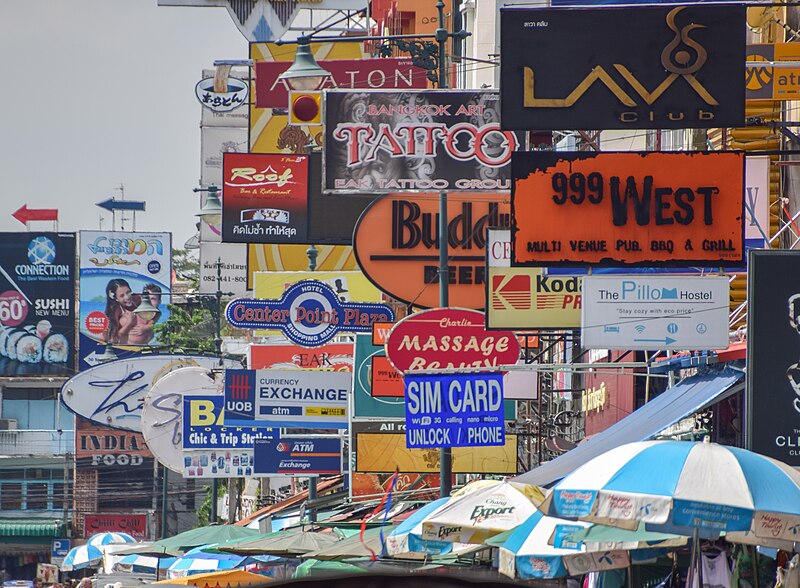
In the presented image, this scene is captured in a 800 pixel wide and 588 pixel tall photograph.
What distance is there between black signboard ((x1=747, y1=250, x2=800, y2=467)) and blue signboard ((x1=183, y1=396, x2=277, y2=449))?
21658mm

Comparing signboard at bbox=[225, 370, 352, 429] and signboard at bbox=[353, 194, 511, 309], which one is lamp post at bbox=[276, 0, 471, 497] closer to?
signboard at bbox=[353, 194, 511, 309]

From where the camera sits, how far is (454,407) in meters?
17.3

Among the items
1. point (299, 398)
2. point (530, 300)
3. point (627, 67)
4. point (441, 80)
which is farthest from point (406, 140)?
point (299, 398)

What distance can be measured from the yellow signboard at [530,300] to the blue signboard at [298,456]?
9.95 meters

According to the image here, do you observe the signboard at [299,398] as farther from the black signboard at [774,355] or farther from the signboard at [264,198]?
the black signboard at [774,355]

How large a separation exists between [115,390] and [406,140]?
3983 centimetres

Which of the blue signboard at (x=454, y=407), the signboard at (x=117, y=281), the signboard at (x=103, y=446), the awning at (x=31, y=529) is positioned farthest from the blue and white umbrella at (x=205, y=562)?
the signboard at (x=117, y=281)

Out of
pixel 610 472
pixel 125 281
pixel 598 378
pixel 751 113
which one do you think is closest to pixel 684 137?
pixel 751 113

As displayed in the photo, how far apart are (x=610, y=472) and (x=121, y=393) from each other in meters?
45.5

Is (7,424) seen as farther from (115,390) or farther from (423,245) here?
(423,245)

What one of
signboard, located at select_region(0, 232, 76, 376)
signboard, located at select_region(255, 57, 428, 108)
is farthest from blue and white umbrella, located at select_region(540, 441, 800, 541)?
signboard, located at select_region(0, 232, 76, 376)

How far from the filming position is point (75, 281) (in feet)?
290

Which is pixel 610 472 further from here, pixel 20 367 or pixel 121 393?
pixel 20 367

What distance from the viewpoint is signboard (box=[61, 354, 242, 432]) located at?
2090 inches
